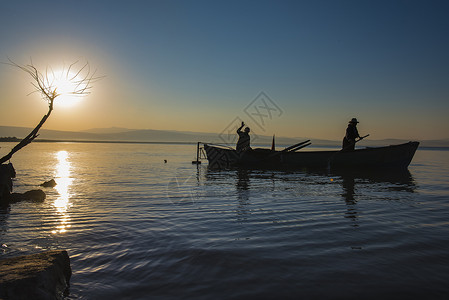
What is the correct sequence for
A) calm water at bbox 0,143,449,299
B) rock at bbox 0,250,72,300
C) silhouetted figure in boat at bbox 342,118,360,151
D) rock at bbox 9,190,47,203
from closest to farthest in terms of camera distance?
1. rock at bbox 0,250,72,300
2. calm water at bbox 0,143,449,299
3. rock at bbox 9,190,47,203
4. silhouetted figure in boat at bbox 342,118,360,151

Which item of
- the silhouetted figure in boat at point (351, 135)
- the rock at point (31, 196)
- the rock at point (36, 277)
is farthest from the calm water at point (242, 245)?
the silhouetted figure in boat at point (351, 135)

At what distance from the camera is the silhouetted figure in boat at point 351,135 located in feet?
66.7

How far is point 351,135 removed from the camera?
21.0 metres

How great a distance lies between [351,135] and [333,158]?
7.47ft

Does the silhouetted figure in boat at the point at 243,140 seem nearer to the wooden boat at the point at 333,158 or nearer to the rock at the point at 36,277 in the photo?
the wooden boat at the point at 333,158

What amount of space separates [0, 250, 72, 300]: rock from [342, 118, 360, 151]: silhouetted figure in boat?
19.8m

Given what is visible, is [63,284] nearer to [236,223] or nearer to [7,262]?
[7,262]

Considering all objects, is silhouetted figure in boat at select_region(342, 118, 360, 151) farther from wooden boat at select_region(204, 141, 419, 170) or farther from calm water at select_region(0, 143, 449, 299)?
calm water at select_region(0, 143, 449, 299)

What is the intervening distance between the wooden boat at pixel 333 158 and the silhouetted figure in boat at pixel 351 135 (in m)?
0.52

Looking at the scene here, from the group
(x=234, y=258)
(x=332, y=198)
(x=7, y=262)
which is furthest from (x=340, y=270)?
(x=332, y=198)

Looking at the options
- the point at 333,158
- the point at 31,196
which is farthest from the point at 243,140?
the point at 31,196

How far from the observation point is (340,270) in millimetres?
4215

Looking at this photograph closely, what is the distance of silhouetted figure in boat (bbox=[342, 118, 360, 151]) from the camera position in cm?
2033

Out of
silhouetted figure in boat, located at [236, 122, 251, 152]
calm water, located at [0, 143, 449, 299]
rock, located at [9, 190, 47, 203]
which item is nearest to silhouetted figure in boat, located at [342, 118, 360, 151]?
silhouetted figure in boat, located at [236, 122, 251, 152]
